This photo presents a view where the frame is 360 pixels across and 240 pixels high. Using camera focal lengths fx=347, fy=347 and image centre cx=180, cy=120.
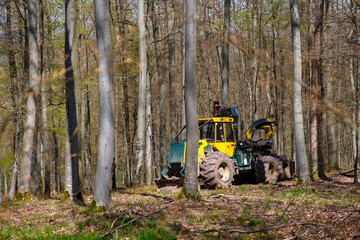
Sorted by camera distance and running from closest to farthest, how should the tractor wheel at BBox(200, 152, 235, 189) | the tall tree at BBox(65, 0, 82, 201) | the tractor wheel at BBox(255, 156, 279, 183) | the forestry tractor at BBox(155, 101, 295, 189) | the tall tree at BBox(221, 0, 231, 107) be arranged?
the tall tree at BBox(65, 0, 82, 201) → the tractor wheel at BBox(200, 152, 235, 189) → the forestry tractor at BBox(155, 101, 295, 189) → the tractor wheel at BBox(255, 156, 279, 183) → the tall tree at BBox(221, 0, 231, 107)

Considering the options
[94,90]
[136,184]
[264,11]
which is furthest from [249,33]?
[136,184]

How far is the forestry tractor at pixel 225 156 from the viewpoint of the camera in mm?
12871

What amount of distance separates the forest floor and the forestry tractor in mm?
2930

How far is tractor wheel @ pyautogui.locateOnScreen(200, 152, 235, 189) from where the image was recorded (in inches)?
494

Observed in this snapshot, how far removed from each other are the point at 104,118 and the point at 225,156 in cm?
654

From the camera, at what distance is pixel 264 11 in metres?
23.6

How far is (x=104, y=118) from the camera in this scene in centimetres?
793

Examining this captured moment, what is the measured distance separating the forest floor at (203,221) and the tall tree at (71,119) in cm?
78

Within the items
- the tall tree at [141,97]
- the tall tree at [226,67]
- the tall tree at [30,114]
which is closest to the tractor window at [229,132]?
the tall tree at [226,67]

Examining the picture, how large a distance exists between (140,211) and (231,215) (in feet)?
6.73

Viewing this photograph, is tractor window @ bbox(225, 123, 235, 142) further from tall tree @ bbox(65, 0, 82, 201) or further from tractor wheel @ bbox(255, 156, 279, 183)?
tall tree @ bbox(65, 0, 82, 201)

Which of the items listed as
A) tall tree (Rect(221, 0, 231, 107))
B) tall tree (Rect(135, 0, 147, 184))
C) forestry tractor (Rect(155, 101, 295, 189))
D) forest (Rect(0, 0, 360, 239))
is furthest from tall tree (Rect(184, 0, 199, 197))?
tall tree (Rect(221, 0, 231, 107))

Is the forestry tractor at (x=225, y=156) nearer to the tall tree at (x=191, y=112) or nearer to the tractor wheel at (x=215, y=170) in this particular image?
the tractor wheel at (x=215, y=170)

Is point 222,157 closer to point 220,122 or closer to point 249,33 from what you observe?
point 220,122
